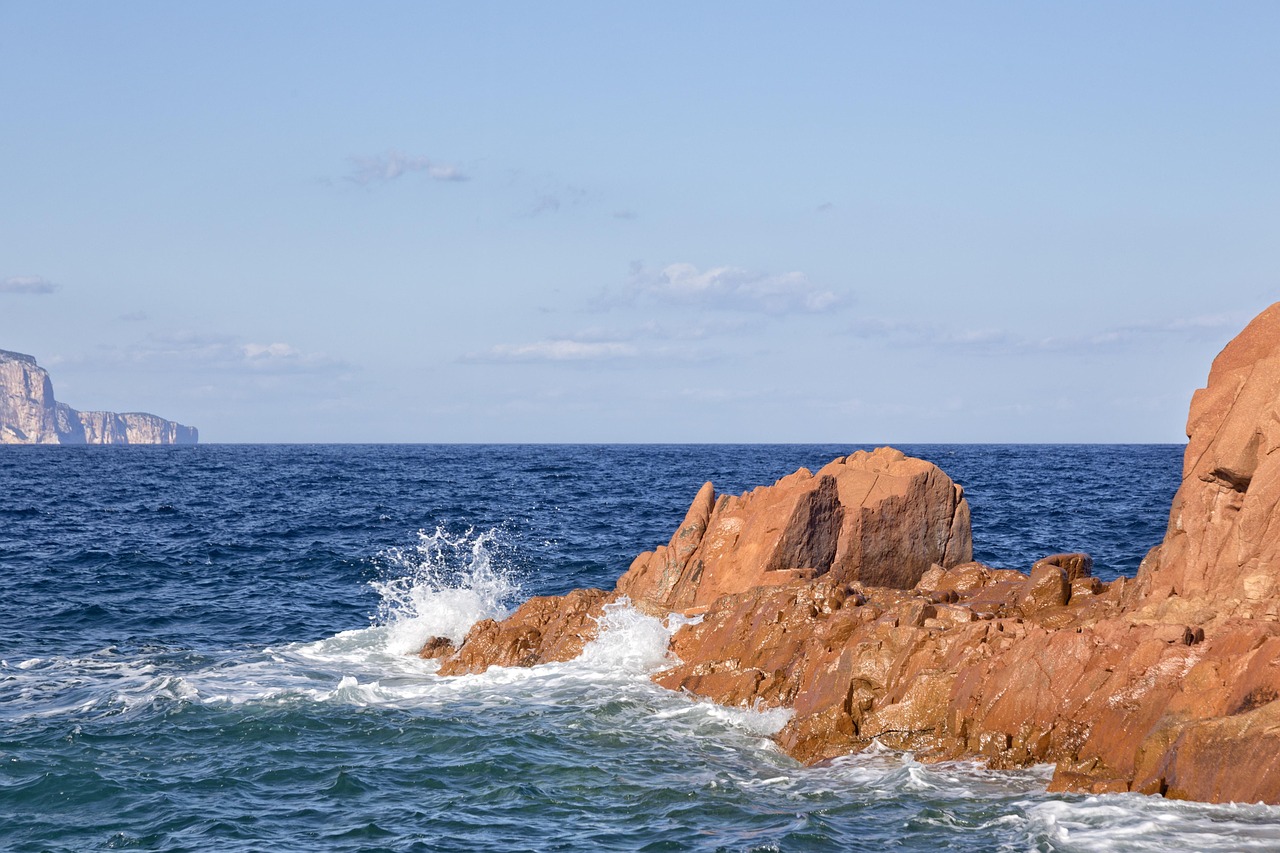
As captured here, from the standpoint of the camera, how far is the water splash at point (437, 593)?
23891mm

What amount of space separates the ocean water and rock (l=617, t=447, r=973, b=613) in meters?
1.66

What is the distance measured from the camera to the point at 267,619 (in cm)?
2594

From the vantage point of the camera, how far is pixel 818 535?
21.6m

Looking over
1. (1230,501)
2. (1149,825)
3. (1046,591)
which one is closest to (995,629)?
(1046,591)

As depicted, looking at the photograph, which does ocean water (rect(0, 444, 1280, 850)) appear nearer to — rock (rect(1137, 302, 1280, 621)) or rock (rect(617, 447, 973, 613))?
rock (rect(617, 447, 973, 613))

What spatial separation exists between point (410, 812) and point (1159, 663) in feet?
31.3

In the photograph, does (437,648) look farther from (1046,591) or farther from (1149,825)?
(1149,825)

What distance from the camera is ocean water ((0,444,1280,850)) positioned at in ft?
41.0

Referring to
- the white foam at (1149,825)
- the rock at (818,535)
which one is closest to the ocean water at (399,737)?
the white foam at (1149,825)

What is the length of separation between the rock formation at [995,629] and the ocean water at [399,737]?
60 centimetres

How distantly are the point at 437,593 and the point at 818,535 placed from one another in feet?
30.6

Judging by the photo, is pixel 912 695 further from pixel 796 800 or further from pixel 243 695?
pixel 243 695

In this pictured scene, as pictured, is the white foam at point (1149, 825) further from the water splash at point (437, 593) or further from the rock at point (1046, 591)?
the water splash at point (437, 593)

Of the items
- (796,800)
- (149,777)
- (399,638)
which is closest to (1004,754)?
(796,800)
